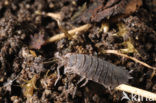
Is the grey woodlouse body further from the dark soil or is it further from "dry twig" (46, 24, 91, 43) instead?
"dry twig" (46, 24, 91, 43)

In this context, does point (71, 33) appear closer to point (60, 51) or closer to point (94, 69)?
point (60, 51)

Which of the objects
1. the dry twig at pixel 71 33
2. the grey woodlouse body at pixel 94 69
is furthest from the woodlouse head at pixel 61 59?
the dry twig at pixel 71 33

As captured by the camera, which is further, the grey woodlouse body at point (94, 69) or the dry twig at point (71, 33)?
the dry twig at point (71, 33)

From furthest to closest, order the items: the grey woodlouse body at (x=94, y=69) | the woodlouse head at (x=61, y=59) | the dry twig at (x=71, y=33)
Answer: the dry twig at (x=71, y=33), the woodlouse head at (x=61, y=59), the grey woodlouse body at (x=94, y=69)

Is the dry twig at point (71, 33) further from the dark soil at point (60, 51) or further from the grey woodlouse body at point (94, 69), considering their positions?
the grey woodlouse body at point (94, 69)

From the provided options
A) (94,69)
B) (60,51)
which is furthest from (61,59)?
(94,69)

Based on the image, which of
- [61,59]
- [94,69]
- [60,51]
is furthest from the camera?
[60,51]
